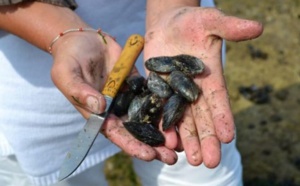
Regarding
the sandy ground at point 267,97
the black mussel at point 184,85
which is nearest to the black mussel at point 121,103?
the black mussel at point 184,85

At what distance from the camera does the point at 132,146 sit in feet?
4.53

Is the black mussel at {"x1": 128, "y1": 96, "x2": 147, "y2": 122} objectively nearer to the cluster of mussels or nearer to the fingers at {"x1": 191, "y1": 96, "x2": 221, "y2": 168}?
the cluster of mussels

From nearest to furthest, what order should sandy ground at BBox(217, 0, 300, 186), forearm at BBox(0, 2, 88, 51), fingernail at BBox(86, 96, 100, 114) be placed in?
fingernail at BBox(86, 96, 100, 114)
forearm at BBox(0, 2, 88, 51)
sandy ground at BBox(217, 0, 300, 186)

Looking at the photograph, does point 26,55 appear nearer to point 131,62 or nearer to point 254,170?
point 131,62

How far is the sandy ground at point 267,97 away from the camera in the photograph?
2.57 meters

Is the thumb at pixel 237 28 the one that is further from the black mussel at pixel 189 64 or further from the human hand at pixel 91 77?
the human hand at pixel 91 77

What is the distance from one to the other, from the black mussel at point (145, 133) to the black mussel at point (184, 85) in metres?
0.10

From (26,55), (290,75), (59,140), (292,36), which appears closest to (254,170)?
(290,75)

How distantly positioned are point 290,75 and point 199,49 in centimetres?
147

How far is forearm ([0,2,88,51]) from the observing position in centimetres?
157

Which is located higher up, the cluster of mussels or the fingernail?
the fingernail

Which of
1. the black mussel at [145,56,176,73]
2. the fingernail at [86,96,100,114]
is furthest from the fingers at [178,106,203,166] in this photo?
the fingernail at [86,96,100,114]

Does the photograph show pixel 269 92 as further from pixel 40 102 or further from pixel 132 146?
pixel 132 146

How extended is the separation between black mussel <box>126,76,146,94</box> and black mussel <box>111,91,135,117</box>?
0.02m
